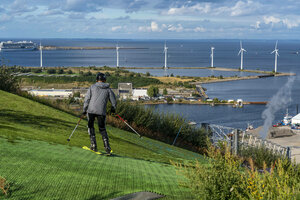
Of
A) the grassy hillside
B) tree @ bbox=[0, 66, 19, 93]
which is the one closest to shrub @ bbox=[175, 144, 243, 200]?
the grassy hillside

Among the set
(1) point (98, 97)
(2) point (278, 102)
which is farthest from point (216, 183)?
(2) point (278, 102)

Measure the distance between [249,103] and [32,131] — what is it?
69.9 m

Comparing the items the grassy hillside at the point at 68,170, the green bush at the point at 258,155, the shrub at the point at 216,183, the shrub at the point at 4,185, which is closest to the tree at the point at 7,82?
the grassy hillside at the point at 68,170

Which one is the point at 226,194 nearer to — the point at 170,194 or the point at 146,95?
the point at 170,194

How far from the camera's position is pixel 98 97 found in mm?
7113

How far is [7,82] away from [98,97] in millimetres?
9615

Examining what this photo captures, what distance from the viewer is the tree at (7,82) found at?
15344 mm

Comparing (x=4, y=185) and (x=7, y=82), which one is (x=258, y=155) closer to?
(x=7, y=82)

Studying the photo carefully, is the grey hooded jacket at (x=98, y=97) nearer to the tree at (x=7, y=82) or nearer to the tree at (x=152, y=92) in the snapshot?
the tree at (x=7, y=82)

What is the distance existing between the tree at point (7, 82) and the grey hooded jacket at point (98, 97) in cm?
927

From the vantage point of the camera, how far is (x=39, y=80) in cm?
9375

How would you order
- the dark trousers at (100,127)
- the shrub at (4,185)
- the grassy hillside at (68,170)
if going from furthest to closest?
1. the dark trousers at (100,127)
2. the grassy hillside at (68,170)
3. the shrub at (4,185)

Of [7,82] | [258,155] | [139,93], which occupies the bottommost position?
[139,93]

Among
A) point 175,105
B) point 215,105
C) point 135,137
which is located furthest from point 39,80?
point 135,137
